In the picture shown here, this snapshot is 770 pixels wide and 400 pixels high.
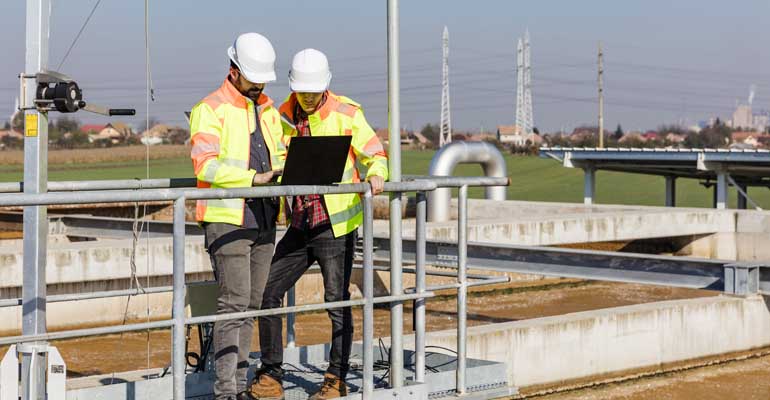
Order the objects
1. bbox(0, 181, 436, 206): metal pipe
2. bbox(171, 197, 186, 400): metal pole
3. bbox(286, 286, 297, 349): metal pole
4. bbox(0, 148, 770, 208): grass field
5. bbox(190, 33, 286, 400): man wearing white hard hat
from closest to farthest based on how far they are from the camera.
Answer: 1. bbox(0, 181, 436, 206): metal pipe
2. bbox(171, 197, 186, 400): metal pole
3. bbox(190, 33, 286, 400): man wearing white hard hat
4. bbox(286, 286, 297, 349): metal pole
5. bbox(0, 148, 770, 208): grass field

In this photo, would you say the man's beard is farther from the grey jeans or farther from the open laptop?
the grey jeans

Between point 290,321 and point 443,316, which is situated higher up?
point 290,321

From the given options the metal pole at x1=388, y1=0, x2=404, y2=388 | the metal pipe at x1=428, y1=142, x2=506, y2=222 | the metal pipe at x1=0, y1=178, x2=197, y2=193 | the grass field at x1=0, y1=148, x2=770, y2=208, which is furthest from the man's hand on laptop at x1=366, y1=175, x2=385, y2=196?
the grass field at x1=0, y1=148, x2=770, y2=208

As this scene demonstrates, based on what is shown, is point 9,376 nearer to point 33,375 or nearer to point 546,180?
point 33,375

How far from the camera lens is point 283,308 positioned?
556cm

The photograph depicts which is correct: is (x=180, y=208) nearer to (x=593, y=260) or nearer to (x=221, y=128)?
(x=221, y=128)

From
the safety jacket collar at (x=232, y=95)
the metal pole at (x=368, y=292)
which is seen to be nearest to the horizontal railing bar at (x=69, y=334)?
the metal pole at (x=368, y=292)

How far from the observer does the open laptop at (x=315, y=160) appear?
5480mm

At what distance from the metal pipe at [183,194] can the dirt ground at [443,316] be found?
14.2 ft

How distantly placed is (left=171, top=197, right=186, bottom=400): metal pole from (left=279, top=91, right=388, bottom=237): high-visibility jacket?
1348mm

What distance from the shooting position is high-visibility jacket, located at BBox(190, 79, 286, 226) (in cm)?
555

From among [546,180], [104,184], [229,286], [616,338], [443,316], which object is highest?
[546,180]

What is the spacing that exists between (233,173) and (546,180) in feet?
131

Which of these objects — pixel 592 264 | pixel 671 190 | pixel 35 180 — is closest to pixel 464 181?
pixel 35 180
